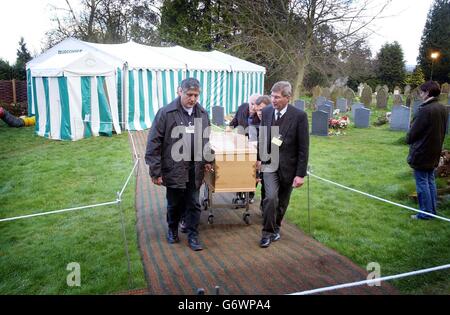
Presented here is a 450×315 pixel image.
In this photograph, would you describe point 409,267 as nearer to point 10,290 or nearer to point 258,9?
point 10,290

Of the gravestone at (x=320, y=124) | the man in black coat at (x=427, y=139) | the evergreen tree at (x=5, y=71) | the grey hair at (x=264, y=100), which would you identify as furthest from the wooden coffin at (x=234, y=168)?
the evergreen tree at (x=5, y=71)

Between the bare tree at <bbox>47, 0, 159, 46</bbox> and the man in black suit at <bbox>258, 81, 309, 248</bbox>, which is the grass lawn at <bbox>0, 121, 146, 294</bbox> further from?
the bare tree at <bbox>47, 0, 159, 46</bbox>

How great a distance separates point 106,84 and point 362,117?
10.3 meters

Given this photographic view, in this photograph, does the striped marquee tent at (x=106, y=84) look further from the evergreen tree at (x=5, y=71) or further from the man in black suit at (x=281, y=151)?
the man in black suit at (x=281, y=151)

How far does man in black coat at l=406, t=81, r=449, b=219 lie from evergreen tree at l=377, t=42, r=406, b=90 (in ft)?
114

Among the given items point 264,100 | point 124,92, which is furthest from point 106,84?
point 264,100

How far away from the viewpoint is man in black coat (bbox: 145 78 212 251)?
430 centimetres

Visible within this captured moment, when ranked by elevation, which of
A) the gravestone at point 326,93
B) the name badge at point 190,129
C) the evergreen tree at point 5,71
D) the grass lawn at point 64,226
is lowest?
the grass lawn at point 64,226

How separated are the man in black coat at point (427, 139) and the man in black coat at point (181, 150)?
3.02m

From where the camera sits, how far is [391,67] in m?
37.2

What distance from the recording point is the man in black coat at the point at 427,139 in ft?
17.3

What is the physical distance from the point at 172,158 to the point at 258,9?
18.8 m

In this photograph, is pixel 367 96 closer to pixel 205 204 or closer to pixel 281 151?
pixel 205 204

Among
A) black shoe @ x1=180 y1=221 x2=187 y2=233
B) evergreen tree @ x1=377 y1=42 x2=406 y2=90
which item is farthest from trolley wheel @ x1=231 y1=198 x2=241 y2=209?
evergreen tree @ x1=377 y1=42 x2=406 y2=90
